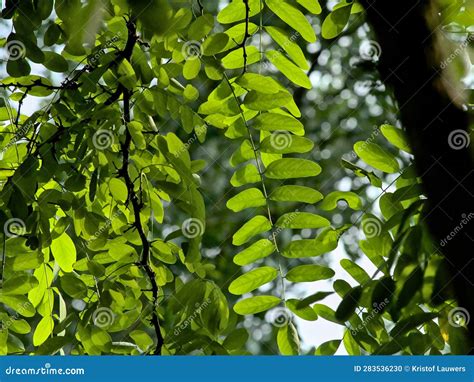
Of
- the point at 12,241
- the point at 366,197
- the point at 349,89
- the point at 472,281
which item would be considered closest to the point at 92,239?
the point at 12,241

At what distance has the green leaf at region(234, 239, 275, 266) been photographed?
4.84 ft

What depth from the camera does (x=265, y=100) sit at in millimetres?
1442

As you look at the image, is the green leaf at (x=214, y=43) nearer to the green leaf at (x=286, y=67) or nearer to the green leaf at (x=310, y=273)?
the green leaf at (x=286, y=67)

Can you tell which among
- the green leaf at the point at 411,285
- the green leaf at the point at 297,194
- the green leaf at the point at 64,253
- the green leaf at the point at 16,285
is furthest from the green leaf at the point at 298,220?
the green leaf at the point at 16,285

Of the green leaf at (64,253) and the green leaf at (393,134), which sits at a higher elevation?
the green leaf at (393,134)

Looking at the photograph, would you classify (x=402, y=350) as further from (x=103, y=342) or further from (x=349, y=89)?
(x=349, y=89)

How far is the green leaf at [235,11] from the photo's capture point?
4.94 ft

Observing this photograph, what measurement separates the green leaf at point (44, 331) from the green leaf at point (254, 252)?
47 centimetres

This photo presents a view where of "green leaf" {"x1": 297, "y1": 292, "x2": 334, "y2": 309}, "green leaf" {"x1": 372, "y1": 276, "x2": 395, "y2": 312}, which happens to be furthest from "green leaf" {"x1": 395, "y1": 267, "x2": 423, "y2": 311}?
"green leaf" {"x1": 297, "y1": 292, "x2": 334, "y2": 309}

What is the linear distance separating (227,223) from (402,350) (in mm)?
3183

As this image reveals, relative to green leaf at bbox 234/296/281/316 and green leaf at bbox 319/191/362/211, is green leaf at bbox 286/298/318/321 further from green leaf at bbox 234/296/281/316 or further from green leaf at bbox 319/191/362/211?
green leaf at bbox 319/191/362/211

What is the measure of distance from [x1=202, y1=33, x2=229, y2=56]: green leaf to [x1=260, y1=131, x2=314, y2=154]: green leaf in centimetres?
24

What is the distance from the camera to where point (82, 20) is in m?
1.28

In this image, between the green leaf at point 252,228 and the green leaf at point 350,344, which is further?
the green leaf at point 252,228
